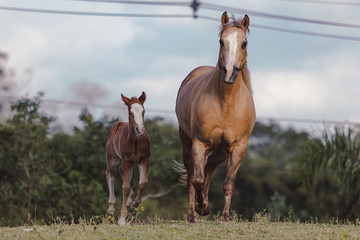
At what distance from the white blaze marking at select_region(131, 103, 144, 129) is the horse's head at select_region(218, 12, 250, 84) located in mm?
1574

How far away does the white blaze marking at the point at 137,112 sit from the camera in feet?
28.9

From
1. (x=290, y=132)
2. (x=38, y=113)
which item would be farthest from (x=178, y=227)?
(x=290, y=132)

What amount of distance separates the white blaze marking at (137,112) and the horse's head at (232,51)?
1.57m

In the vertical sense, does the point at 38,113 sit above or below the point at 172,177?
above

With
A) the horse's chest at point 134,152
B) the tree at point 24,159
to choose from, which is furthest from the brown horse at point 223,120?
the tree at point 24,159

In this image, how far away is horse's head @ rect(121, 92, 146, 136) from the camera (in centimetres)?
880

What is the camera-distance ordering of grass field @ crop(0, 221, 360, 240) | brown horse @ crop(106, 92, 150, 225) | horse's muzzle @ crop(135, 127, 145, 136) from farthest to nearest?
brown horse @ crop(106, 92, 150, 225)
horse's muzzle @ crop(135, 127, 145, 136)
grass field @ crop(0, 221, 360, 240)

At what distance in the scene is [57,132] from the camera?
71.7 feet

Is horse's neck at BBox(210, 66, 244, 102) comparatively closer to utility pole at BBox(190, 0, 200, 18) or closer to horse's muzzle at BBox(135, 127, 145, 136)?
horse's muzzle at BBox(135, 127, 145, 136)

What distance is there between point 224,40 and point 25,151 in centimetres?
1217

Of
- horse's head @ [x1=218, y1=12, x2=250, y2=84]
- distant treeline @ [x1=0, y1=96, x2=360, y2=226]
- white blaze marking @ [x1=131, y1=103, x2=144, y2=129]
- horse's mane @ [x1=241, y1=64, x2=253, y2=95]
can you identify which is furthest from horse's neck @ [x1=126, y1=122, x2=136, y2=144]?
distant treeline @ [x1=0, y1=96, x2=360, y2=226]

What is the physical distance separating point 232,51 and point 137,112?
1994mm

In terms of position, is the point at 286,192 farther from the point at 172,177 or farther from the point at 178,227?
the point at 178,227

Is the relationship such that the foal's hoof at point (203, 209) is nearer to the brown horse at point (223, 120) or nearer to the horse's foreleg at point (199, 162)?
the brown horse at point (223, 120)
